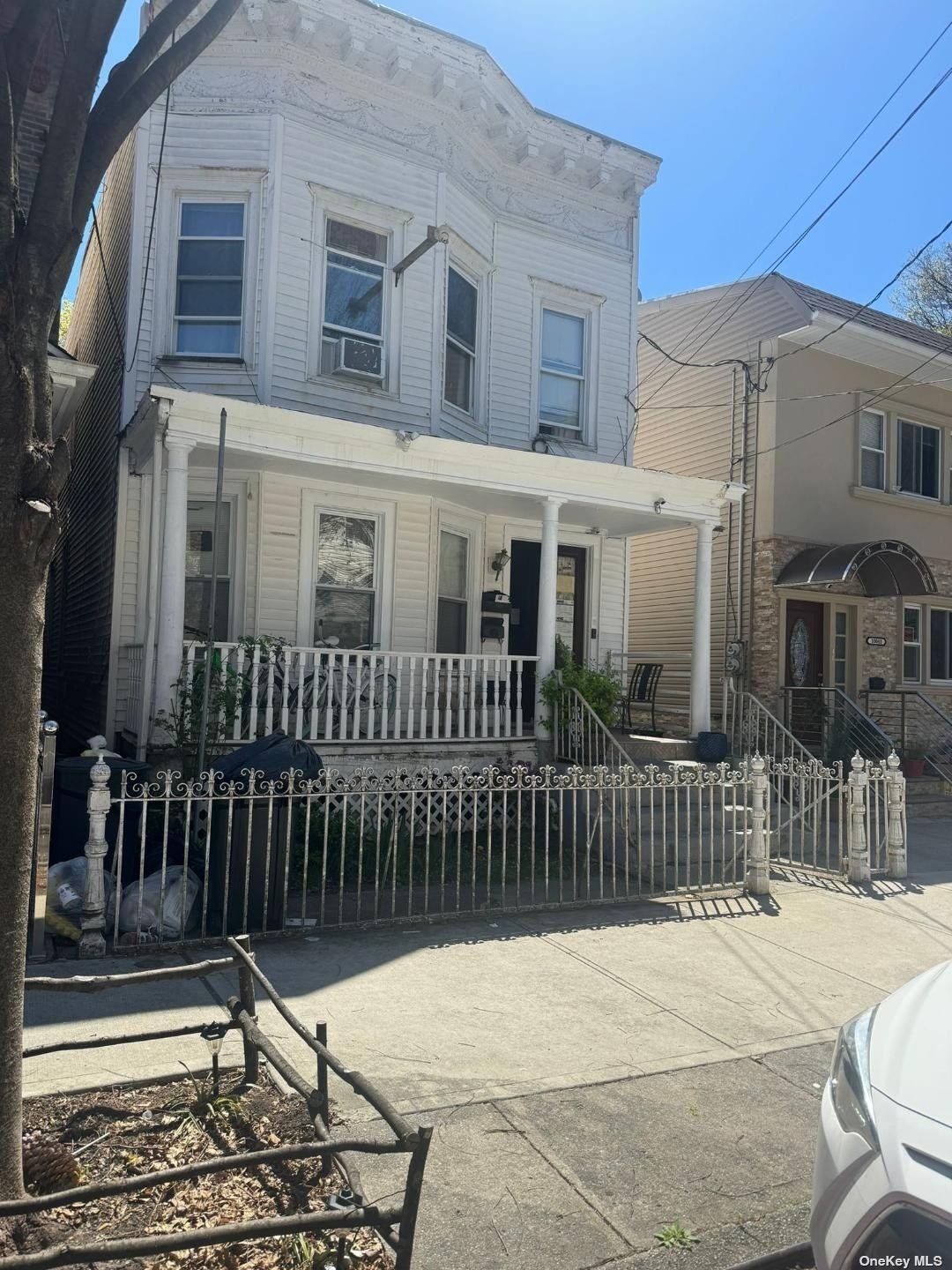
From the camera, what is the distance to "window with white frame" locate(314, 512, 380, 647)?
11.0 meters

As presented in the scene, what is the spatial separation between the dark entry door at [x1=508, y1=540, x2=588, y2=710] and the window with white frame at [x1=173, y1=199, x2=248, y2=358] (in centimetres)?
465

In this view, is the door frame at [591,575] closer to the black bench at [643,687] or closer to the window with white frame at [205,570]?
the black bench at [643,687]

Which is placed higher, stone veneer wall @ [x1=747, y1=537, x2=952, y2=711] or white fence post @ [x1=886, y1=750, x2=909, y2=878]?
stone veneer wall @ [x1=747, y1=537, x2=952, y2=711]

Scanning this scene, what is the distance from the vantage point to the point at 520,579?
13211 millimetres

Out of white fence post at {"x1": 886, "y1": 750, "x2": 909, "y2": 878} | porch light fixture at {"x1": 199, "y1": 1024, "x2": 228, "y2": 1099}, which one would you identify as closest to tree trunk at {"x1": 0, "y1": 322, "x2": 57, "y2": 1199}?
porch light fixture at {"x1": 199, "y1": 1024, "x2": 228, "y2": 1099}

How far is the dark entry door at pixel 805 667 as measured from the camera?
14812 mm

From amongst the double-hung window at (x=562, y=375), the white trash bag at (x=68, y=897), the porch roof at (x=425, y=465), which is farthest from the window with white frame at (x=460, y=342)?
the white trash bag at (x=68, y=897)

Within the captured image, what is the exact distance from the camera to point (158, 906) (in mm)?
6246

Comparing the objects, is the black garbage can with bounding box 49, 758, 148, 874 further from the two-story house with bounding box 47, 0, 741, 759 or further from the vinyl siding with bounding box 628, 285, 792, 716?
the vinyl siding with bounding box 628, 285, 792, 716

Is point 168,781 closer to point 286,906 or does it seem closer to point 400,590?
point 286,906

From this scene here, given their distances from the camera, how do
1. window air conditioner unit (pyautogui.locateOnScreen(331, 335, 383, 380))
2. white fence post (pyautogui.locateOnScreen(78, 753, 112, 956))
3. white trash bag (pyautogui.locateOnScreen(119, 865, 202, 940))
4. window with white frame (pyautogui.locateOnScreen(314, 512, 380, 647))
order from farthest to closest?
window air conditioner unit (pyautogui.locateOnScreen(331, 335, 383, 380)) < window with white frame (pyautogui.locateOnScreen(314, 512, 380, 647)) < white trash bag (pyautogui.locateOnScreen(119, 865, 202, 940)) < white fence post (pyautogui.locateOnScreen(78, 753, 112, 956))

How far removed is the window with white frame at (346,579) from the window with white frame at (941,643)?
1087 cm

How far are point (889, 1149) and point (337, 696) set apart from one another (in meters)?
7.98

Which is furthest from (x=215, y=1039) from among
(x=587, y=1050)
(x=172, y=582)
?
(x=172, y=582)
